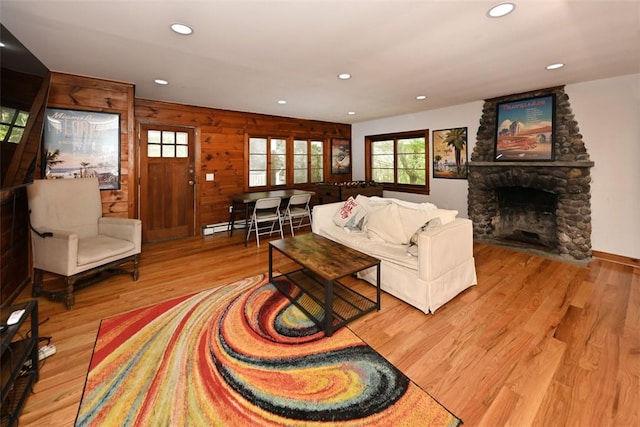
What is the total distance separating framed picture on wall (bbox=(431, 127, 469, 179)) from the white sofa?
2.22 metres

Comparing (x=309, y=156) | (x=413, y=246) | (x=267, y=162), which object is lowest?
(x=413, y=246)

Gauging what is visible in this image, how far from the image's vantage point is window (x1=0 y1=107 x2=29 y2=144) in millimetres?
1771

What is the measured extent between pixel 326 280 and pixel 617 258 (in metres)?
4.07

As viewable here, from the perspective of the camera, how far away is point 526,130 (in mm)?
4129

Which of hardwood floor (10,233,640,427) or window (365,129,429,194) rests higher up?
window (365,129,429,194)

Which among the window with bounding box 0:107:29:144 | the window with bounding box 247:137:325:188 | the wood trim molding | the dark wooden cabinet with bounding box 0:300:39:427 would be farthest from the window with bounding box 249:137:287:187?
the wood trim molding

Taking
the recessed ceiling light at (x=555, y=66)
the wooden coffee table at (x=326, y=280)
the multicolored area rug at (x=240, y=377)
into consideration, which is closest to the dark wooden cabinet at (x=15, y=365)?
the multicolored area rug at (x=240, y=377)

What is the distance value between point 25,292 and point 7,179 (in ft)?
5.44

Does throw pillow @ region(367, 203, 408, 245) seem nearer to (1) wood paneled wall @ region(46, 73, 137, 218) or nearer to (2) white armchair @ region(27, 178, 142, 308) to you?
(2) white armchair @ region(27, 178, 142, 308)

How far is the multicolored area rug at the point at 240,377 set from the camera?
1.48 metres

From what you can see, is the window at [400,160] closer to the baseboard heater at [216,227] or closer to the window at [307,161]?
the window at [307,161]

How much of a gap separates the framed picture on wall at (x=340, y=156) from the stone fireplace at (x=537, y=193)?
312 centimetres

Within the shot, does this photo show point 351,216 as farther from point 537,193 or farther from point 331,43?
point 537,193

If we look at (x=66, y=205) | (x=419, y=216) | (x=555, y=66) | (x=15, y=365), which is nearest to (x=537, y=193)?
(x=555, y=66)
